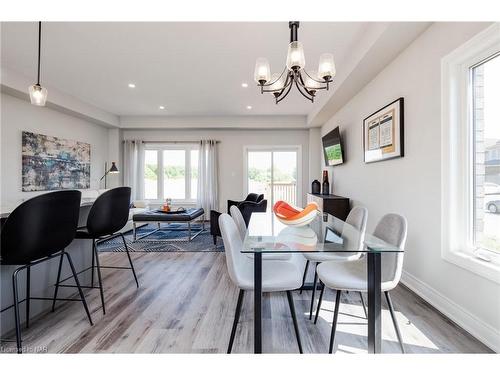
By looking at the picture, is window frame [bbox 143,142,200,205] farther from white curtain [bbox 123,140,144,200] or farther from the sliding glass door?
the sliding glass door

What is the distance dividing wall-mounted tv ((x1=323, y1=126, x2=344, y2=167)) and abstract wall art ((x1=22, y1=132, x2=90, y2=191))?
5.27m

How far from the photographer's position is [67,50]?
9.97ft

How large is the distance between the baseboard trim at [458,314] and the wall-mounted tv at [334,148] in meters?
2.48

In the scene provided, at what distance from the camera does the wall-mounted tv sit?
438 cm

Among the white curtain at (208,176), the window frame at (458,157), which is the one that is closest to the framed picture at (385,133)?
the window frame at (458,157)

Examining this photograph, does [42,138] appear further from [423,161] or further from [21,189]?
[423,161]

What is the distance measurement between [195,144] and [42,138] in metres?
3.15


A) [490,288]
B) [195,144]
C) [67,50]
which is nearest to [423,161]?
[490,288]

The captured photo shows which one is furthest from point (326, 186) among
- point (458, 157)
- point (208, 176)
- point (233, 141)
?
point (458, 157)

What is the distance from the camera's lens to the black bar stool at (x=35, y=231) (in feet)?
4.58

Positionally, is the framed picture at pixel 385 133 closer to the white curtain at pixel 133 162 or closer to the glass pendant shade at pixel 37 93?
the glass pendant shade at pixel 37 93

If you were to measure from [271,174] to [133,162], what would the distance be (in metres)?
3.65

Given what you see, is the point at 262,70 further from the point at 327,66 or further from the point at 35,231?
the point at 35,231

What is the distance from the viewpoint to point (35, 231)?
1.48 m
